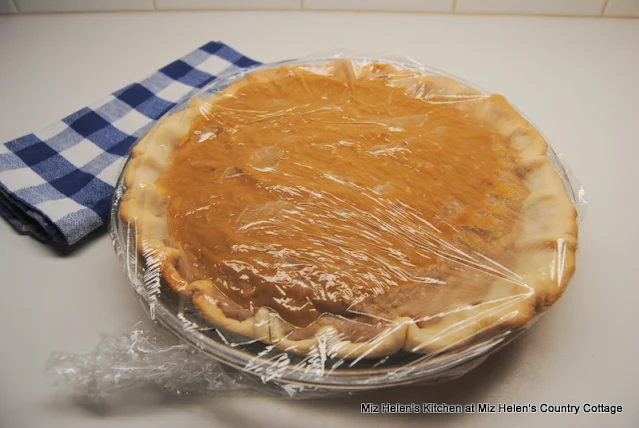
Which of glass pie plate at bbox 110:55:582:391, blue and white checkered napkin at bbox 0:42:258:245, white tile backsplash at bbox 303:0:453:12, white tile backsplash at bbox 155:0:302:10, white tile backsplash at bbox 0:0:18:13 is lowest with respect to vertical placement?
glass pie plate at bbox 110:55:582:391

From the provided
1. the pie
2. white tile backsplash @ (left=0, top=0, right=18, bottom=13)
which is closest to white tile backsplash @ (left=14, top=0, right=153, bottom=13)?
white tile backsplash @ (left=0, top=0, right=18, bottom=13)

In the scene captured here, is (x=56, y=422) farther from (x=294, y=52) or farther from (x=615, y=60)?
(x=615, y=60)

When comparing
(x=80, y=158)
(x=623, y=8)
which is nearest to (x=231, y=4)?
(x=80, y=158)

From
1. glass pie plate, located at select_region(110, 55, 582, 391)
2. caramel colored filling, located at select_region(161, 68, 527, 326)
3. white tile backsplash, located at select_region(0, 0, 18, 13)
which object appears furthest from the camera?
white tile backsplash, located at select_region(0, 0, 18, 13)

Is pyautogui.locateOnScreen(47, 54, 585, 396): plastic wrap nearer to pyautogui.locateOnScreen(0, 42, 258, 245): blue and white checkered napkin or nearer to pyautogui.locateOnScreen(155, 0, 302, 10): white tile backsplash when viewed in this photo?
pyautogui.locateOnScreen(0, 42, 258, 245): blue and white checkered napkin

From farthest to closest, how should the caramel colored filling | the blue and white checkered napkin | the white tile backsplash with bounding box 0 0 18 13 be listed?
the white tile backsplash with bounding box 0 0 18 13 → the blue and white checkered napkin → the caramel colored filling

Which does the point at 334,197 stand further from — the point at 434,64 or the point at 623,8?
the point at 623,8
